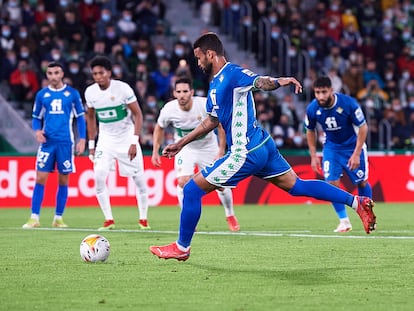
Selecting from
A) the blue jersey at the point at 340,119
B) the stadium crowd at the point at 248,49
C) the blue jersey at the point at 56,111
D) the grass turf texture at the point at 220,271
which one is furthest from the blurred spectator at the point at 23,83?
the blue jersey at the point at 340,119

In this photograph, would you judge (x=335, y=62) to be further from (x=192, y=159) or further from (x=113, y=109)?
(x=192, y=159)

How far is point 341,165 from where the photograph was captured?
1498 centimetres

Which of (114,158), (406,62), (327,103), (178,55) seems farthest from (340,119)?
(406,62)

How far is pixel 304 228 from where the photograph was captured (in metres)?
15.0

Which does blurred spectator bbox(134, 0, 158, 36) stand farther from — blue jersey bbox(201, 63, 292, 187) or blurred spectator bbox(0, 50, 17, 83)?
blue jersey bbox(201, 63, 292, 187)

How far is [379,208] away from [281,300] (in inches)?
525

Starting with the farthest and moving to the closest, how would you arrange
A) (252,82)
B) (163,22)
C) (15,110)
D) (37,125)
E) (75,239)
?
(163,22) → (15,110) → (37,125) → (75,239) → (252,82)

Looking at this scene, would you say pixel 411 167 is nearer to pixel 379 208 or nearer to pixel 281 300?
pixel 379 208

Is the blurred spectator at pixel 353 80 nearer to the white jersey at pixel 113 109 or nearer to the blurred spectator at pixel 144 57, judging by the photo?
the blurred spectator at pixel 144 57

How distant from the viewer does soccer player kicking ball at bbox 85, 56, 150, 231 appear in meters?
15.0

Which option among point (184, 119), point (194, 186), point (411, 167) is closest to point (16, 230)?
point (184, 119)

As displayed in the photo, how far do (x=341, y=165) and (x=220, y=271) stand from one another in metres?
6.02

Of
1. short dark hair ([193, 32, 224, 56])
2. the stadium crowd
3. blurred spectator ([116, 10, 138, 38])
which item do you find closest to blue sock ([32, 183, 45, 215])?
short dark hair ([193, 32, 224, 56])

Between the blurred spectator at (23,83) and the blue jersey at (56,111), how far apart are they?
7795mm
